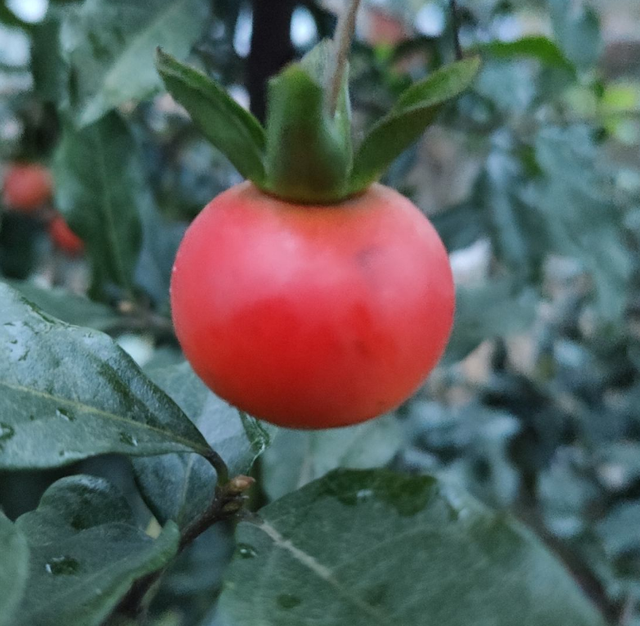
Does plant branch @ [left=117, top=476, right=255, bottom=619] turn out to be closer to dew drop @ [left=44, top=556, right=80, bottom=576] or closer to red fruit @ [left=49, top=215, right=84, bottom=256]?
dew drop @ [left=44, top=556, right=80, bottom=576]

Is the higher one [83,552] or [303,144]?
[303,144]

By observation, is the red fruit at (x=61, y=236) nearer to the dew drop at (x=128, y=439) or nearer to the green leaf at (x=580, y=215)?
the green leaf at (x=580, y=215)

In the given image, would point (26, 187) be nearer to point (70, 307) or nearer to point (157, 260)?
point (157, 260)

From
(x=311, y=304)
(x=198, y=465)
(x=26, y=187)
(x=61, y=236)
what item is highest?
(x=311, y=304)

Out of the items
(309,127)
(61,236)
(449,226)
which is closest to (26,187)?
(61,236)

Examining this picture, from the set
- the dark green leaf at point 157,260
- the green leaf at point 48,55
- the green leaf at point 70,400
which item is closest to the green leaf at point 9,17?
the green leaf at point 48,55
